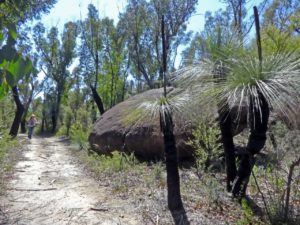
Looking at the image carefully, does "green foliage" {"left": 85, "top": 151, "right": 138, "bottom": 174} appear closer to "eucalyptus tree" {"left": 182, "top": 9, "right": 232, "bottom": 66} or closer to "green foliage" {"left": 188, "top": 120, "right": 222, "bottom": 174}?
"green foliage" {"left": 188, "top": 120, "right": 222, "bottom": 174}

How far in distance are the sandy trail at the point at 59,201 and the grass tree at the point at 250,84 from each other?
2003 millimetres

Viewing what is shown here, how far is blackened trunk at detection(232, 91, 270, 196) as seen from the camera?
3574 millimetres

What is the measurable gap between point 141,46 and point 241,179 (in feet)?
60.6

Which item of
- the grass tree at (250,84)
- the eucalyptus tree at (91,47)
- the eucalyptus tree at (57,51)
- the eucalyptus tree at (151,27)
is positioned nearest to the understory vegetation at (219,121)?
the grass tree at (250,84)

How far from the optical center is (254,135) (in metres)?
3.97

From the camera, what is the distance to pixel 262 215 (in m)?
4.25

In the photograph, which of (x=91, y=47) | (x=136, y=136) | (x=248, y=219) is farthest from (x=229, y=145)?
(x=91, y=47)

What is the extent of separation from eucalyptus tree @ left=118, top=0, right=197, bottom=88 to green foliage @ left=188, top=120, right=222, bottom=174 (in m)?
10.0

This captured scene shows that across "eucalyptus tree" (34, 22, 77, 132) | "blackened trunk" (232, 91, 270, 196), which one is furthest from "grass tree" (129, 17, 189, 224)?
"eucalyptus tree" (34, 22, 77, 132)

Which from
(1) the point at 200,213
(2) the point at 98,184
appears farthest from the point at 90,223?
(2) the point at 98,184

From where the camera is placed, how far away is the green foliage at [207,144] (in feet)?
21.4

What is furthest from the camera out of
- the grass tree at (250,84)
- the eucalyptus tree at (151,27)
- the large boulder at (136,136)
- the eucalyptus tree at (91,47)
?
the eucalyptus tree at (91,47)

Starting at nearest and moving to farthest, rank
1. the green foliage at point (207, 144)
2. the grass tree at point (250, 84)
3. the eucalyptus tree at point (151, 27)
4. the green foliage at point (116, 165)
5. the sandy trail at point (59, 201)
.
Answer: the grass tree at point (250, 84) → the sandy trail at point (59, 201) → the green foliage at point (207, 144) → the green foliage at point (116, 165) → the eucalyptus tree at point (151, 27)

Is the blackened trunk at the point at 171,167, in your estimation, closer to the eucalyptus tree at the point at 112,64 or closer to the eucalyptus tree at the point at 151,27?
the eucalyptus tree at the point at 151,27
